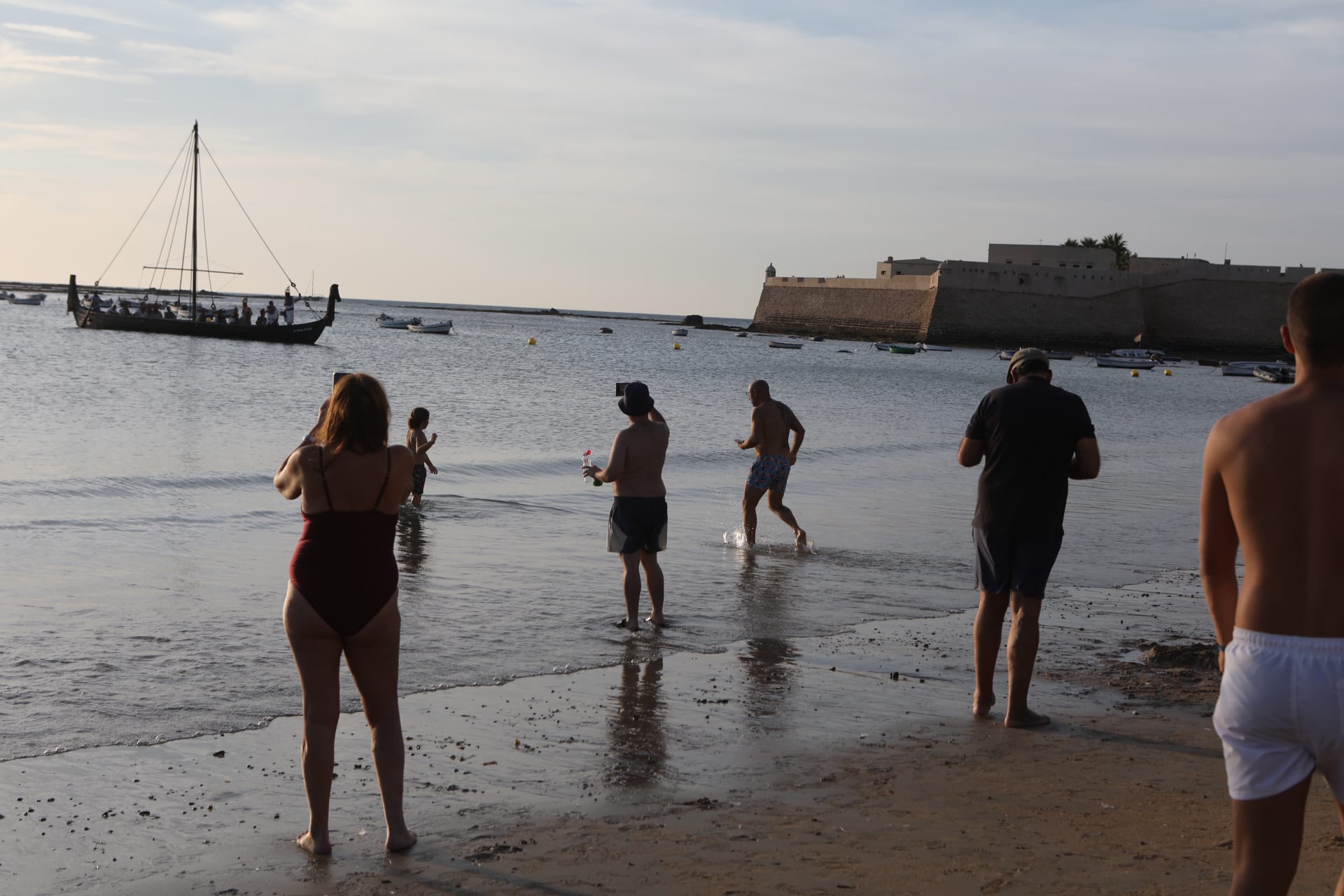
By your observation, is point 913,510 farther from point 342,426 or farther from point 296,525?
point 342,426

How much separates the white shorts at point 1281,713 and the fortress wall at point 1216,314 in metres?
95.1

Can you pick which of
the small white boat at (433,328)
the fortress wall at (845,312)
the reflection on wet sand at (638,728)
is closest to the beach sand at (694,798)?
the reflection on wet sand at (638,728)

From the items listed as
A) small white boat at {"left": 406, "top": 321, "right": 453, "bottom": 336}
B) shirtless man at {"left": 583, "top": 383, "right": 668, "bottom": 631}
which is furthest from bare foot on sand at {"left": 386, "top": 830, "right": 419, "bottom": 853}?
small white boat at {"left": 406, "top": 321, "right": 453, "bottom": 336}

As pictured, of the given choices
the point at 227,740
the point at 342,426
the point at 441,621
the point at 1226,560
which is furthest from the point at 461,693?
the point at 1226,560

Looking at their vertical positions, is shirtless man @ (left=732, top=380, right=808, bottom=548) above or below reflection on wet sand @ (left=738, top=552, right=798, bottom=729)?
above

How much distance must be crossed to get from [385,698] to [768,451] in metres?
7.25

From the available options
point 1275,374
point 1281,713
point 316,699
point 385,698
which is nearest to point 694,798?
point 385,698

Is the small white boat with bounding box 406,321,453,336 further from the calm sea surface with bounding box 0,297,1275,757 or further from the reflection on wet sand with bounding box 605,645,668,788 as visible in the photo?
the reflection on wet sand with bounding box 605,645,668,788

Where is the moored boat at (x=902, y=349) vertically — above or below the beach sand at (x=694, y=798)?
above

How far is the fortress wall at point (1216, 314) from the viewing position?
3565 inches

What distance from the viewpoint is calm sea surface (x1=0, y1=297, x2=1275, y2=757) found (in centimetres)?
695

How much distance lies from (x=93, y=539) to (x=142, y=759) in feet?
21.9

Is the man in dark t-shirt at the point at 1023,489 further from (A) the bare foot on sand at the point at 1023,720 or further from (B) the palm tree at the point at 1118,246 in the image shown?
(B) the palm tree at the point at 1118,246

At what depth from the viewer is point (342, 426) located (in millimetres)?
4074
